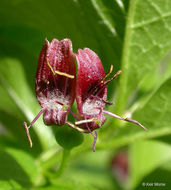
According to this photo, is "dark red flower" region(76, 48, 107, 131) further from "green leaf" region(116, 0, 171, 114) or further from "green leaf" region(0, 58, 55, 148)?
"green leaf" region(0, 58, 55, 148)

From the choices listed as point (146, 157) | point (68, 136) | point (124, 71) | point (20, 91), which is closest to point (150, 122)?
point (124, 71)

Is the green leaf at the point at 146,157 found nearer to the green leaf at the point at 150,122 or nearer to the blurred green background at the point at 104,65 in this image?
the blurred green background at the point at 104,65

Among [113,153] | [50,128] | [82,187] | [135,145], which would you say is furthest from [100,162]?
[82,187]

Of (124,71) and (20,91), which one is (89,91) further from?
(20,91)

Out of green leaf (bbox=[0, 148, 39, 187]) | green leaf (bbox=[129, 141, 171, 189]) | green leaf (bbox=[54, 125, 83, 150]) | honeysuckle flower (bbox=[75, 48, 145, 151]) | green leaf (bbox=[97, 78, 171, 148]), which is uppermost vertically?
honeysuckle flower (bbox=[75, 48, 145, 151])

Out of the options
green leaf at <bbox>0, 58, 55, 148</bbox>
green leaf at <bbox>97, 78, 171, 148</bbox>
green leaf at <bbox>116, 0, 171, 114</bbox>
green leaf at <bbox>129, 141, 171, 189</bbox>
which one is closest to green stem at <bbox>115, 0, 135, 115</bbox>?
Answer: green leaf at <bbox>116, 0, 171, 114</bbox>

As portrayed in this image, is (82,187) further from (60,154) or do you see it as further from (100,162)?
(100,162)

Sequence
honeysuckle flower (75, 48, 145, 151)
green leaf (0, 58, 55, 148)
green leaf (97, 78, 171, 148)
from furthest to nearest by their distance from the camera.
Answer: green leaf (0, 58, 55, 148), green leaf (97, 78, 171, 148), honeysuckle flower (75, 48, 145, 151)
